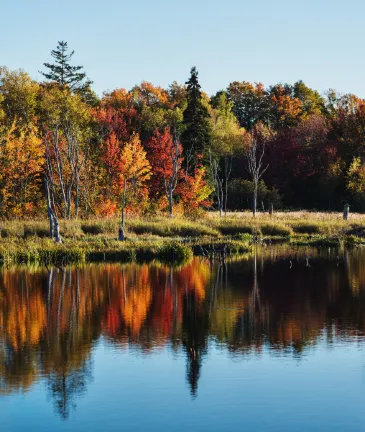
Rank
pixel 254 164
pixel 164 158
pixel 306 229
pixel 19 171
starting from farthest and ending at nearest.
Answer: pixel 164 158
pixel 254 164
pixel 19 171
pixel 306 229

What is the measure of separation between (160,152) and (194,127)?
4.08 m

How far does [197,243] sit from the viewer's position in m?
37.6

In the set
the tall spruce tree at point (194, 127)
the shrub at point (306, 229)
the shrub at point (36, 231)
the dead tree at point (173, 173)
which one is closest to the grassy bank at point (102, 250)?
the shrub at point (36, 231)

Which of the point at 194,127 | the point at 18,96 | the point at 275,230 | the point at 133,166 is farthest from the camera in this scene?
the point at 18,96

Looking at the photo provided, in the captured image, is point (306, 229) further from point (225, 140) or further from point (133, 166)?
point (225, 140)

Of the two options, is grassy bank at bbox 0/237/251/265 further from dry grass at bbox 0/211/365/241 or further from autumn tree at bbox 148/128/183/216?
autumn tree at bbox 148/128/183/216

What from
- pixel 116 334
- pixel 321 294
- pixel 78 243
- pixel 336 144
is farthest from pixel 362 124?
pixel 116 334

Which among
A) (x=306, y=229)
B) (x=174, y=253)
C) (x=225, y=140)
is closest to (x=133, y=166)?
(x=306, y=229)

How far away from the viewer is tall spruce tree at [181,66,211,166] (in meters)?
60.0

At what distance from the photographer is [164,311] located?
23.0 metres

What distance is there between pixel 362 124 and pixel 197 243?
36075mm

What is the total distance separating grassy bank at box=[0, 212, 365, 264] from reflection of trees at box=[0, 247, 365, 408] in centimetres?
199

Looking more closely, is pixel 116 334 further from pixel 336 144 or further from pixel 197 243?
pixel 336 144

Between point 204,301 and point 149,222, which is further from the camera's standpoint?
point 149,222
